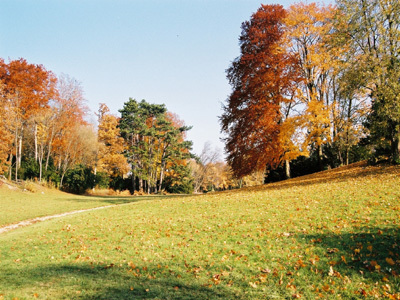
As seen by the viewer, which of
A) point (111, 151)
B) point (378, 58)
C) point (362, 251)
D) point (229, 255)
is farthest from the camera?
point (111, 151)

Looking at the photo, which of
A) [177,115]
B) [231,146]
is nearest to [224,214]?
[231,146]

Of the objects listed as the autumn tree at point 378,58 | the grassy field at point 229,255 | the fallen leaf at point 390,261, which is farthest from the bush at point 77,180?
the fallen leaf at point 390,261

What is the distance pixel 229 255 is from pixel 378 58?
1454 cm

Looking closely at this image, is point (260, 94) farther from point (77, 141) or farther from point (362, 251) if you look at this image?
point (77, 141)

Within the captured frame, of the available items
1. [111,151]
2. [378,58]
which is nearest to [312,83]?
[378,58]

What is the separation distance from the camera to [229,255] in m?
5.99

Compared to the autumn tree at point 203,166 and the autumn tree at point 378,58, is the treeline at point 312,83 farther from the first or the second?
the autumn tree at point 203,166

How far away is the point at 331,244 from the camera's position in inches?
228

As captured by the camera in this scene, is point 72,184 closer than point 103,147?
Yes

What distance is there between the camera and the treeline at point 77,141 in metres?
29.1

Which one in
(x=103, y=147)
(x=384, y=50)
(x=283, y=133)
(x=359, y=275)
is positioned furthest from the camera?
(x=103, y=147)

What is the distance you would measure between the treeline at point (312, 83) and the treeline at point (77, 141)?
15.9 metres

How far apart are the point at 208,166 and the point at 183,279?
46522 millimetres

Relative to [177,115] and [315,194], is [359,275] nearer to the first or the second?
[315,194]
